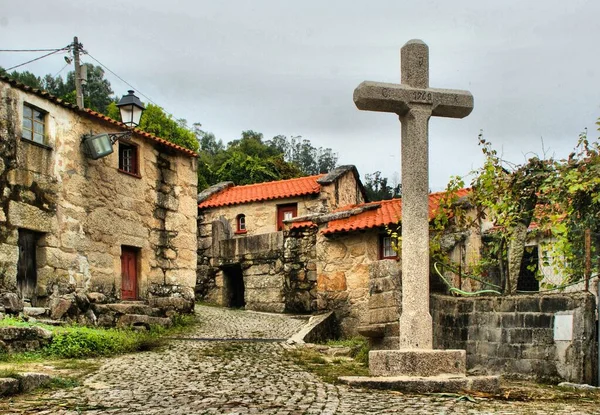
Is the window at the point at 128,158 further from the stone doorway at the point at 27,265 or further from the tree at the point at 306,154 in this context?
the tree at the point at 306,154

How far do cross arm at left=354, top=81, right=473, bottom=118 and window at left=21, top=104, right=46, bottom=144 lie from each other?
7.27 meters

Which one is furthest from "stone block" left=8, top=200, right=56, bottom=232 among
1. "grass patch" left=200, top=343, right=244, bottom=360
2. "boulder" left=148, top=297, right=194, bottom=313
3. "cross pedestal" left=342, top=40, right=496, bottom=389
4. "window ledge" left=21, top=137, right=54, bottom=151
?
"cross pedestal" left=342, top=40, right=496, bottom=389

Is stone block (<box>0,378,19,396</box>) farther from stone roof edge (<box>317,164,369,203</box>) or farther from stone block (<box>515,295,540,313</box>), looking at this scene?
stone roof edge (<box>317,164,369,203</box>)

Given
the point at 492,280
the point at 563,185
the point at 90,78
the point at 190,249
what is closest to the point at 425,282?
the point at 563,185

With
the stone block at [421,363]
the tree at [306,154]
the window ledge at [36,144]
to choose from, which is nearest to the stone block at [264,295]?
the window ledge at [36,144]

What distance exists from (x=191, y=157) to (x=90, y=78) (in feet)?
129

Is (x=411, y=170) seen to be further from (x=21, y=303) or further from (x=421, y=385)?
(x=21, y=303)

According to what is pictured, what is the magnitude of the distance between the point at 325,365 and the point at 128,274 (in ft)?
22.7

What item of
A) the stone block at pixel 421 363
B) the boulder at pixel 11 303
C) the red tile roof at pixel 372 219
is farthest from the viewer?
the red tile roof at pixel 372 219

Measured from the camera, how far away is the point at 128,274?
50.0 ft

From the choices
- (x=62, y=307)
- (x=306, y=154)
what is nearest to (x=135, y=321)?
(x=62, y=307)

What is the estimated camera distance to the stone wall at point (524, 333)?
8094 mm

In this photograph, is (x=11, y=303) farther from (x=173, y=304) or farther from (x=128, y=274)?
(x=173, y=304)

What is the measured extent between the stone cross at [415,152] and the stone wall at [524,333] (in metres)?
1.68
